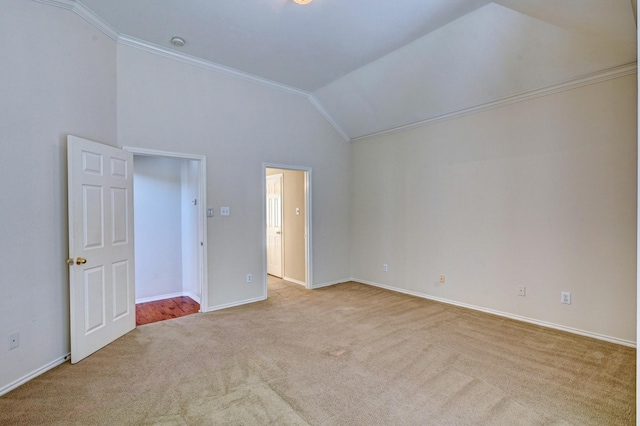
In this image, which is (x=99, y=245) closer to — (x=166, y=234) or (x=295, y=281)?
(x=166, y=234)

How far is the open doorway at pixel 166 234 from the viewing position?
457 cm

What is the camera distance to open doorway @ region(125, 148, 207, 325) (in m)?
4.57

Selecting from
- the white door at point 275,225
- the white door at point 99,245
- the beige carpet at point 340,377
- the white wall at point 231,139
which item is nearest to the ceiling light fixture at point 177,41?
the white wall at point 231,139

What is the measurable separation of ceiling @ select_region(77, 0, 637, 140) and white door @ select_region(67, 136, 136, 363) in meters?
1.44

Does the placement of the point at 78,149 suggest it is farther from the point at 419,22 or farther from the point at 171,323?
the point at 419,22

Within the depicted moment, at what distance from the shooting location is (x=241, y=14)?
2.94 m

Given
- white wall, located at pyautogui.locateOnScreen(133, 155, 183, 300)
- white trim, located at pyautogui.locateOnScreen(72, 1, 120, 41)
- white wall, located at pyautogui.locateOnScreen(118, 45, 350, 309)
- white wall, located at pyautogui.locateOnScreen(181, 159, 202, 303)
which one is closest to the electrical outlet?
white wall, located at pyautogui.locateOnScreen(118, 45, 350, 309)

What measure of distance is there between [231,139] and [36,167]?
2114 millimetres

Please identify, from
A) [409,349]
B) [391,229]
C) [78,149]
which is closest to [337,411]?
[409,349]

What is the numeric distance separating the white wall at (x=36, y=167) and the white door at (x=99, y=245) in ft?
0.50

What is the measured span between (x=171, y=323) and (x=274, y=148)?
270cm

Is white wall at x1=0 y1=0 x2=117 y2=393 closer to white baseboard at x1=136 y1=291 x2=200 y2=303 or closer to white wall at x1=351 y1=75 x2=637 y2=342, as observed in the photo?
white baseboard at x1=136 y1=291 x2=200 y2=303

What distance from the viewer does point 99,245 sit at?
116 inches

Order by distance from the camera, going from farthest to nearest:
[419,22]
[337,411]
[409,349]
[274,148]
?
[274,148] < [419,22] < [409,349] < [337,411]
